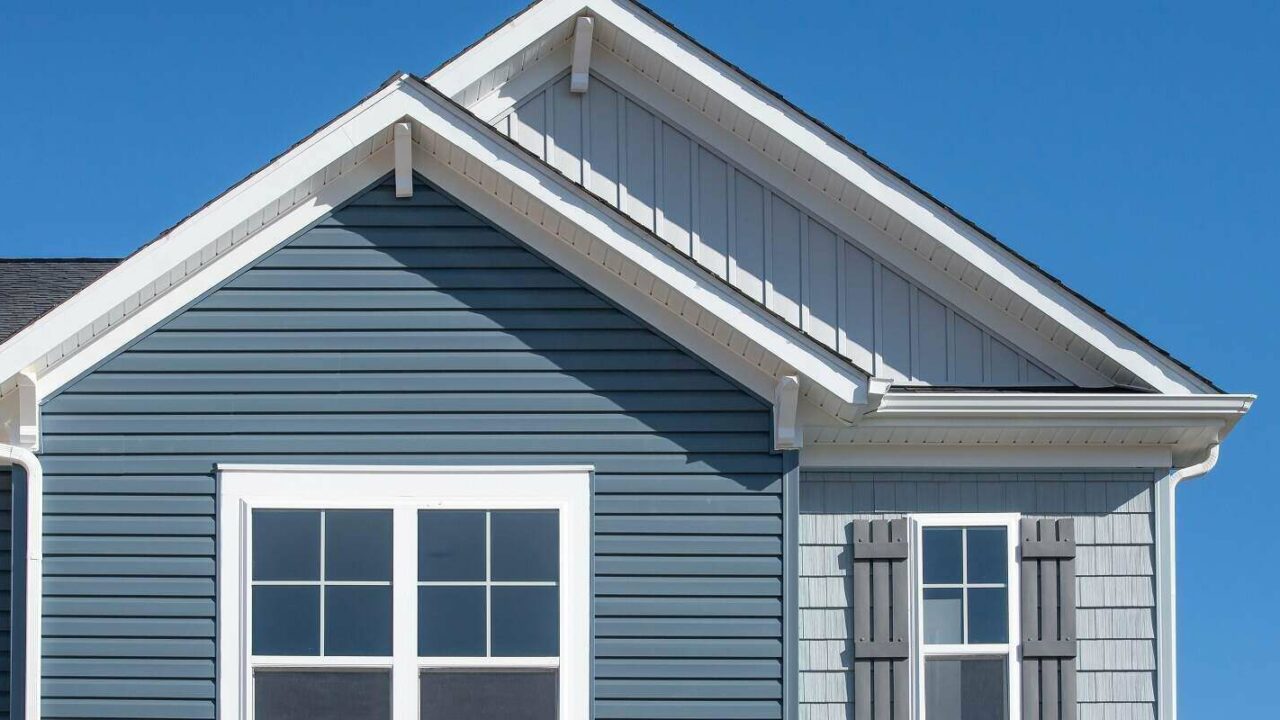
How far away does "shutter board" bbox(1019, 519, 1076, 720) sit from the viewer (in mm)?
8125

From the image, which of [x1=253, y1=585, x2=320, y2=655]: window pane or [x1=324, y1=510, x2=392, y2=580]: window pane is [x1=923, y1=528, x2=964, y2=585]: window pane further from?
[x1=253, y1=585, x2=320, y2=655]: window pane

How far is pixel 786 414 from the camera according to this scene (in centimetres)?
775

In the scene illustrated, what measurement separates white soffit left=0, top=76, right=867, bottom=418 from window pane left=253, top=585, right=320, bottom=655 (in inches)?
60.1

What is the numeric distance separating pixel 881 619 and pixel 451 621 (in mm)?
2303

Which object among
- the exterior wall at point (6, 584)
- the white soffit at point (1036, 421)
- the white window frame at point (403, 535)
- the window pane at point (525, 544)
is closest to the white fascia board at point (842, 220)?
the white soffit at point (1036, 421)

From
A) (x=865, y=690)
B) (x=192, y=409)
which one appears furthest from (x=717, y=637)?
(x=192, y=409)

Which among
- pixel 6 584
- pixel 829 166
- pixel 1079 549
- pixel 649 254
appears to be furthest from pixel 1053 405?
pixel 6 584

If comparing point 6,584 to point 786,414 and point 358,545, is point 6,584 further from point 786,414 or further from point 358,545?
point 786,414

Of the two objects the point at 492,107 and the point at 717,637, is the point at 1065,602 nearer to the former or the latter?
the point at 717,637

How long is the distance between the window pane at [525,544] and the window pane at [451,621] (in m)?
0.19

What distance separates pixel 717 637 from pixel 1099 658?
218cm

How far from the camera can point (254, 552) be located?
305 inches

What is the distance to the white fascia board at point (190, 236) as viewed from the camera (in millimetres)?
7488

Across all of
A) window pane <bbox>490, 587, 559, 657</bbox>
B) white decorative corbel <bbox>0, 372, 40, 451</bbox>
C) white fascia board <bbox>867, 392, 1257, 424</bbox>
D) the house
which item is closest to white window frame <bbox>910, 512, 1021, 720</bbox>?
the house
